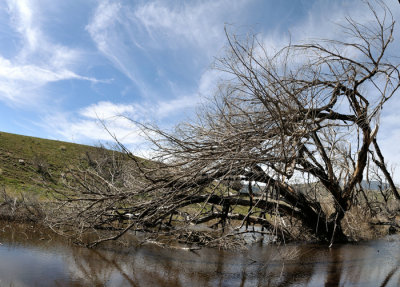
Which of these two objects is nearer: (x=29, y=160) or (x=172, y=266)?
(x=172, y=266)

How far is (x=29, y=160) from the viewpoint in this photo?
2584 centimetres

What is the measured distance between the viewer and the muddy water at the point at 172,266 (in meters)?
5.12

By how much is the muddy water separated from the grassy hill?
9.34m

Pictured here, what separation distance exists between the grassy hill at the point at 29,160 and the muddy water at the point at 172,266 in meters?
9.34

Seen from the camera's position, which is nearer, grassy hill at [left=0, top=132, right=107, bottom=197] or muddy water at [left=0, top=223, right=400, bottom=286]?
muddy water at [left=0, top=223, right=400, bottom=286]

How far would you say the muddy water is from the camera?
5.12 meters

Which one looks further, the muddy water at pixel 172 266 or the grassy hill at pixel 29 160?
the grassy hill at pixel 29 160

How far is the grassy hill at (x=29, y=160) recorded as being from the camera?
60.7 ft

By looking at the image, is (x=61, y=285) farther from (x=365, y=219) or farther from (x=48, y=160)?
(x=48, y=160)

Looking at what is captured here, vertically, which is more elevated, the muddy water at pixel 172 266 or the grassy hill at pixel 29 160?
the grassy hill at pixel 29 160

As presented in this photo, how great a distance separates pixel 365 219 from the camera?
12141 millimetres

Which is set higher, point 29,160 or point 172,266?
point 29,160

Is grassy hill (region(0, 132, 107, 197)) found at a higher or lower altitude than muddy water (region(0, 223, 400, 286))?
higher

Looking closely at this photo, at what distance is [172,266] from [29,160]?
2358 cm
